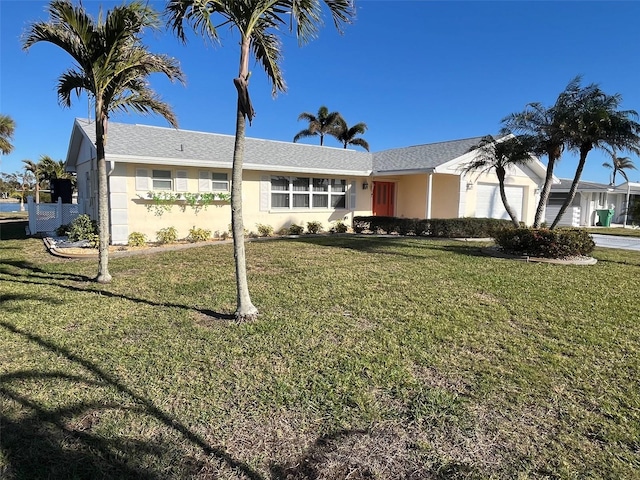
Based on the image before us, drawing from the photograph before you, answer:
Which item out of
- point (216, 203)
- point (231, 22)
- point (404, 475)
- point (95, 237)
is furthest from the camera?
point (216, 203)

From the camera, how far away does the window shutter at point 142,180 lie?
12.4m

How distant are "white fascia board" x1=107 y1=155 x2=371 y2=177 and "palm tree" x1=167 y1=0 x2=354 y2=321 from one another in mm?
7312

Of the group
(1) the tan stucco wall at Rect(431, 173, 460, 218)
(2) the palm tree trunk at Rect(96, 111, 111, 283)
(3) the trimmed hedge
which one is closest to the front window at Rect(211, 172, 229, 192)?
(2) the palm tree trunk at Rect(96, 111, 111, 283)

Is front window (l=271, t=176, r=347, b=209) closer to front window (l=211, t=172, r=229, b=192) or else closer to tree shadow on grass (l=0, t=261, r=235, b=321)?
front window (l=211, t=172, r=229, b=192)

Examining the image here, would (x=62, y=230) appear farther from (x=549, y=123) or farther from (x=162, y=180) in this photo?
(x=549, y=123)

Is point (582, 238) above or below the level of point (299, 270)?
above

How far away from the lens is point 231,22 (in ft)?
16.8

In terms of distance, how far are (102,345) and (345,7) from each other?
5301mm

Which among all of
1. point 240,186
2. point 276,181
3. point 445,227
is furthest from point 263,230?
point 240,186

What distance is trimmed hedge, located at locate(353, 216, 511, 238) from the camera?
15594 millimetres

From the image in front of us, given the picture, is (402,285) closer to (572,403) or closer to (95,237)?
(572,403)

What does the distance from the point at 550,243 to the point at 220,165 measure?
10.5 metres

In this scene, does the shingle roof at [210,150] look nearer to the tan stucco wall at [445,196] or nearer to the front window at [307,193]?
the front window at [307,193]

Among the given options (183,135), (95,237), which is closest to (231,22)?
(95,237)
